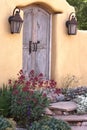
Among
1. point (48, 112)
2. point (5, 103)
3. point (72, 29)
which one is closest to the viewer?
point (5, 103)

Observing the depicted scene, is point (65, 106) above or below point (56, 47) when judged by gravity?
below

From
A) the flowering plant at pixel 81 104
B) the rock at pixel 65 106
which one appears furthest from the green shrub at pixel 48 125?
the flowering plant at pixel 81 104

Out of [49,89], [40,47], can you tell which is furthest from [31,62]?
[49,89]

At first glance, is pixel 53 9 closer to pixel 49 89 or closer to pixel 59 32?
pixel 59 32

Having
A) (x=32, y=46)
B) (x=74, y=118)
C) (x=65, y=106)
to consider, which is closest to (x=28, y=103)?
(x=74, y=118)

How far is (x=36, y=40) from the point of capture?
11031 millimetres

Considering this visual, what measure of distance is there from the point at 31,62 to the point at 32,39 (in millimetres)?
559

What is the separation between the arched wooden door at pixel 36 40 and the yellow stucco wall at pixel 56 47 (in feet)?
0.52

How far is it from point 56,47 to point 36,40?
55 cm

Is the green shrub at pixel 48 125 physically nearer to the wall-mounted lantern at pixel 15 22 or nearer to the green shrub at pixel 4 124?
the green shrub at pixel 4 124

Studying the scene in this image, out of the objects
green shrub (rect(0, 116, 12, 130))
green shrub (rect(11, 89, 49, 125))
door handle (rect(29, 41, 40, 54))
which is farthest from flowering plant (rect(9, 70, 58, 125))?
door handle (rect(29, 41, 40, 54))

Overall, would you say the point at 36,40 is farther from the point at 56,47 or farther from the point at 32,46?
the point at 56,47

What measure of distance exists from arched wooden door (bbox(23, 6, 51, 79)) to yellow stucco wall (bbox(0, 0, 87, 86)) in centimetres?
16

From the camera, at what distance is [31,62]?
432 inches
